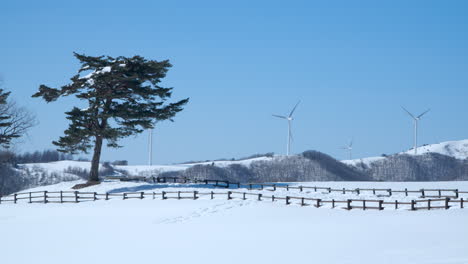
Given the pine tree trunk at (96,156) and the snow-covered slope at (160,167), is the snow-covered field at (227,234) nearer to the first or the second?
the pine tree trunk at (96,156)

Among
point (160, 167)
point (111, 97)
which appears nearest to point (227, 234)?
point (111, 97)

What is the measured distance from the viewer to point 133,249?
27.5m

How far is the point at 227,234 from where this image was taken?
3088cm

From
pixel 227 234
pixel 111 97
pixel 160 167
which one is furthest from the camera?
pixel 160 167

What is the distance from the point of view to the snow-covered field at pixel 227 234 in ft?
79.4

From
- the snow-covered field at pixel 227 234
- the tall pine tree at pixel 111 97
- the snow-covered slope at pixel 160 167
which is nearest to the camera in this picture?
the snow-covered field at pixel 227 234

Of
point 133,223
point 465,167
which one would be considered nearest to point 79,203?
point 133,223

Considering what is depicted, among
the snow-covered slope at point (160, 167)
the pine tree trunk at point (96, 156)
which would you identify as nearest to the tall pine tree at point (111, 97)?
the pine tree trunk at point (96, 156)

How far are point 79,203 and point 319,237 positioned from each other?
27986 mm

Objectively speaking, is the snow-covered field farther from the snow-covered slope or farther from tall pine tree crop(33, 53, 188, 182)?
the snow-covered slope

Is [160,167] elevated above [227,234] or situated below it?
above

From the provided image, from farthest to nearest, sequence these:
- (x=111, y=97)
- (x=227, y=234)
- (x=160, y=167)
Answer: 1. (x=160, y=167)
2. (x=111, y=97)
3. (x=227, y=234)

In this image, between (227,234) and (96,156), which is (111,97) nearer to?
(96,156)

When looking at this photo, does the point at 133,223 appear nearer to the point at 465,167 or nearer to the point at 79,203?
the point at 79,203
